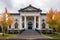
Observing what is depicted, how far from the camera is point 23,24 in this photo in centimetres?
8406

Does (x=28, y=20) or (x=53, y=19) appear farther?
(x=28, y=20)

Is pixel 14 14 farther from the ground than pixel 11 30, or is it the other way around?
pixel 14 14

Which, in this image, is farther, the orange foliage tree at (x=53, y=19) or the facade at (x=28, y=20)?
the facade at (x=28, y=20)

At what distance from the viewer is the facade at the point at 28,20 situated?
80688 mm

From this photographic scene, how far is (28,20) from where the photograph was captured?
3398 inches

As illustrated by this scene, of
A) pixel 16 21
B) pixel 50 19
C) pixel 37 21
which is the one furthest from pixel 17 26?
pixel 50 19

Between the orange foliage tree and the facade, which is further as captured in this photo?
the facade

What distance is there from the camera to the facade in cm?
8069

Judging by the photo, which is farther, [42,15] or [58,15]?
[42,15]

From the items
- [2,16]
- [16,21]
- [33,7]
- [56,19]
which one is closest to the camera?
[2,16]

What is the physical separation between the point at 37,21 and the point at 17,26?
8661 mm

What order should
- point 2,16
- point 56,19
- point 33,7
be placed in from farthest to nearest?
point 33,7 → point 56,19 → point 2,16

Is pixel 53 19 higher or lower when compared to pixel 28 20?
higher

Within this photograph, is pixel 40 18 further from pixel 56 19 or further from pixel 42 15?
pixel 56 19
